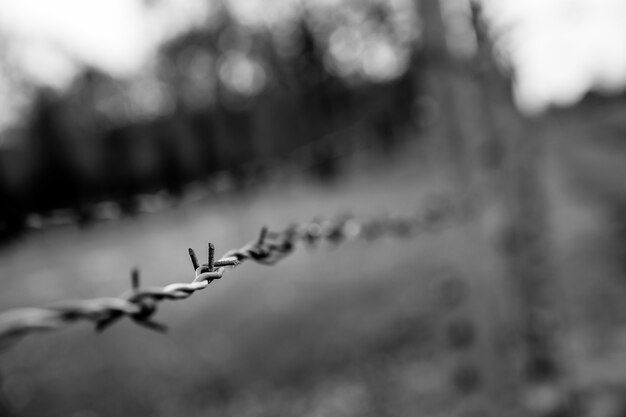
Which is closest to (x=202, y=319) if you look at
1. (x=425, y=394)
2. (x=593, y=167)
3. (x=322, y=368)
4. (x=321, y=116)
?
(x=322, y=368)

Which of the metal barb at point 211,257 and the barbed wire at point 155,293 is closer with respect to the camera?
the barbed wire at point 155,293

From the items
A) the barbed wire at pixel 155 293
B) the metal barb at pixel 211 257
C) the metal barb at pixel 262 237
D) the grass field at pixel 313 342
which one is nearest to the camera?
the barbed wire at pixel 155 293

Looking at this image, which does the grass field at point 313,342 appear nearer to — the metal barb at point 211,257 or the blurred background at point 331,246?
the blurred background at point 331,246

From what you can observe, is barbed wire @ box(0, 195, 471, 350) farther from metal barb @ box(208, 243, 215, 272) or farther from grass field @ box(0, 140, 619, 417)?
grass field @ box(0, 140, 619, 417)

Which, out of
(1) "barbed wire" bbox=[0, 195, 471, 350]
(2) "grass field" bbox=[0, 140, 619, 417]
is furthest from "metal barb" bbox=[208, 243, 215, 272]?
(2) "grass field" bbox=[0, 140, 619, 417]

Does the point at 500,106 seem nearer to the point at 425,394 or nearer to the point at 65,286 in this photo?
the point at 425,394

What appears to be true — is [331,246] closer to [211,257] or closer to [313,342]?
[211,257]

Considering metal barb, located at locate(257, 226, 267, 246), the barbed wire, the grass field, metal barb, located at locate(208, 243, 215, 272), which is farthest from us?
the grass field

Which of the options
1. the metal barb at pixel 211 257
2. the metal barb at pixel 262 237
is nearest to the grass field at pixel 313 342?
the metal barb at pixel 262 237
